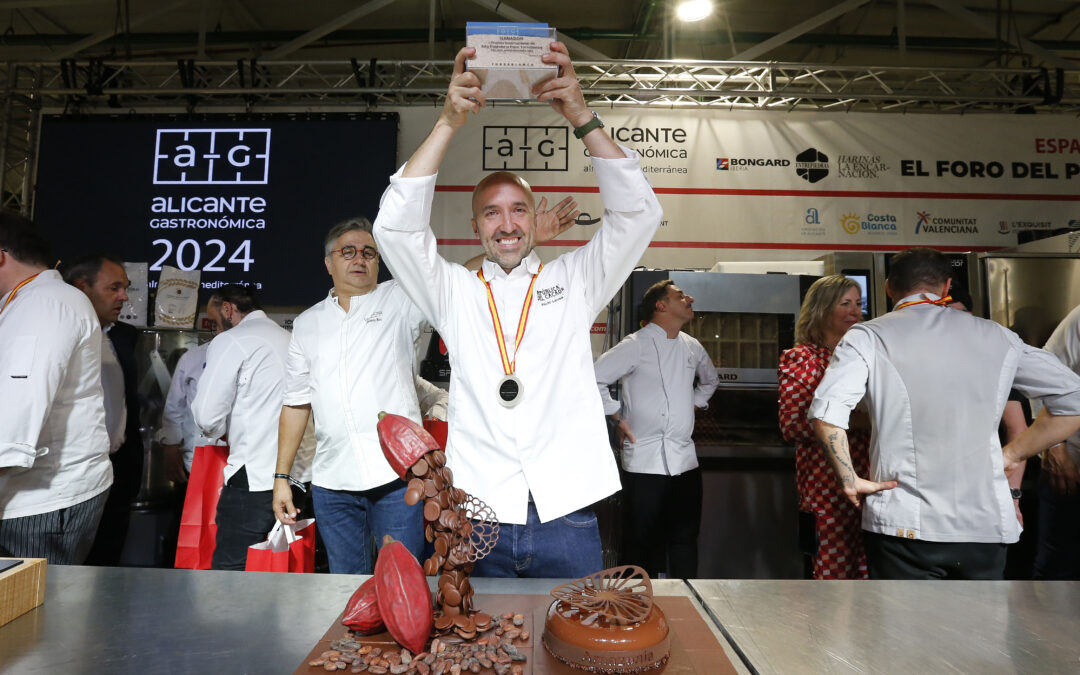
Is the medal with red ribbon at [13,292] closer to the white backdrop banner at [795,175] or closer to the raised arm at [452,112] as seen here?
the raised arm at [452,112]

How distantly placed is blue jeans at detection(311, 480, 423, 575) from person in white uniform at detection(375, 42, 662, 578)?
2.34 feet

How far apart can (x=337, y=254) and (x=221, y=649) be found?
4.83ft

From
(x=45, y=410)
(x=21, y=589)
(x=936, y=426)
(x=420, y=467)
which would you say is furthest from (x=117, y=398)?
(x=936, y=426)

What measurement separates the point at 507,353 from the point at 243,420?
171 centimetres

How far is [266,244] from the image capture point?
203 inches

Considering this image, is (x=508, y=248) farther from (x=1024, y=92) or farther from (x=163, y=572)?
(x=1024, y=92)

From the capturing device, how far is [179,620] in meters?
1.01

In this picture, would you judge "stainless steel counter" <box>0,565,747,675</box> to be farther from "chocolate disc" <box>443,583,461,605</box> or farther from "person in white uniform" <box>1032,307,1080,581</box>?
"person in white uniform" <box>1032,307,1080,581</box>

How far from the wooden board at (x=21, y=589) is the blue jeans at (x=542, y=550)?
0.75 meters

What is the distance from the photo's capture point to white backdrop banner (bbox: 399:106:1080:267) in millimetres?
5348

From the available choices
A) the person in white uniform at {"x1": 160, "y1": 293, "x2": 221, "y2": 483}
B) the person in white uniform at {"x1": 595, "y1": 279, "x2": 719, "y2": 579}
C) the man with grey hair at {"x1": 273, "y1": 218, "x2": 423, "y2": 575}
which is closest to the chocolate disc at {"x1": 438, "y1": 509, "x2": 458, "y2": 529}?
the man with grey hair at {"x1": 273, "y1": 218, "x2": 423, "y2": 575}

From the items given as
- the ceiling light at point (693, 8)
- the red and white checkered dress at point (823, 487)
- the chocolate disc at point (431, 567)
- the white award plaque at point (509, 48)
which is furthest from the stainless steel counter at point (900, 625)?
the ceiling light at point (693, 8)

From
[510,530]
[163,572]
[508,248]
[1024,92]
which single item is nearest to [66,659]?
[163,572]

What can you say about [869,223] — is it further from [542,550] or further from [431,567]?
[431,567]
